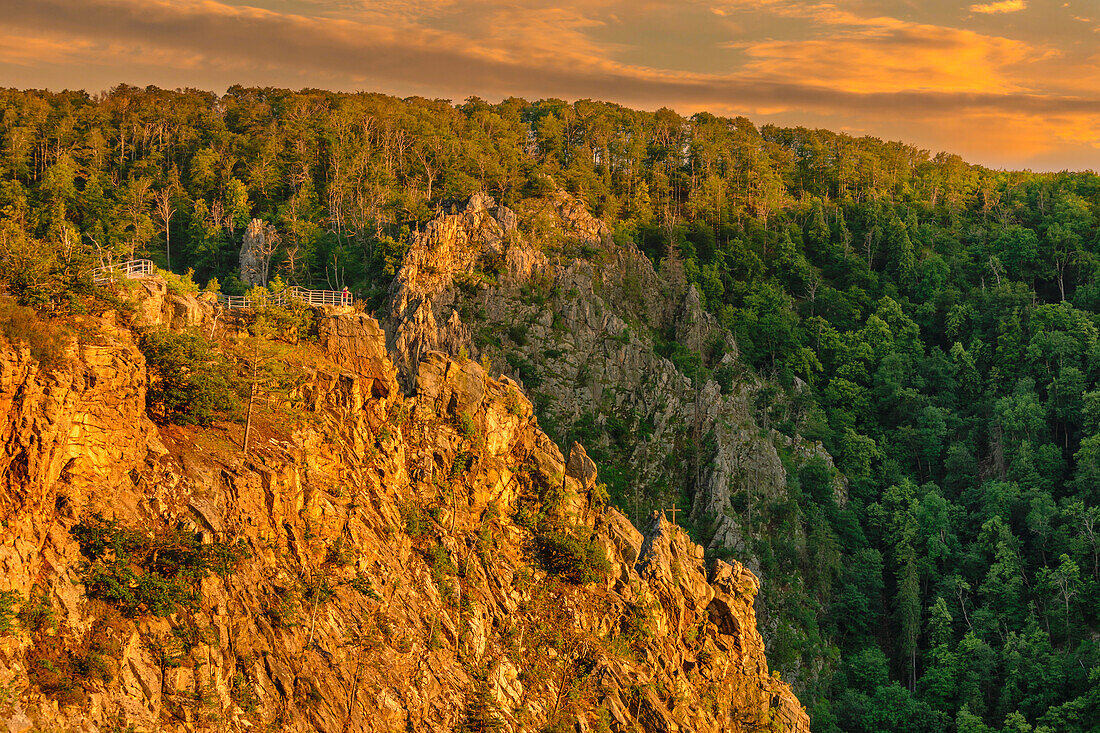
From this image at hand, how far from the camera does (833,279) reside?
137 meters

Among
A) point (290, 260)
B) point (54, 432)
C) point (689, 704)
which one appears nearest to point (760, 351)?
point (290, 260)

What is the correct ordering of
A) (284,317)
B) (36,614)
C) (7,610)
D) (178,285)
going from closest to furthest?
(7,610) → (36,614) → (178,285) → (284,317)

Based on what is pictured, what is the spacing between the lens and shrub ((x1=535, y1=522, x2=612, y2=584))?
5847 cm

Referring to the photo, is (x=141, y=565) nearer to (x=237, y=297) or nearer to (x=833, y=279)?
(x=237, y=297)

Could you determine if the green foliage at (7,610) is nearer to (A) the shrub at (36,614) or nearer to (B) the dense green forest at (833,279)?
(A) the shrub at (36,614)

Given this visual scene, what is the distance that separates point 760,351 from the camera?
11856 centimetres

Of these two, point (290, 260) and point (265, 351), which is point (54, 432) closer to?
point (265, 351)

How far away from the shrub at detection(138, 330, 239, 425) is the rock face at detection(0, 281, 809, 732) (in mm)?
810

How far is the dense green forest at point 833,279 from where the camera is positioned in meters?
97.5

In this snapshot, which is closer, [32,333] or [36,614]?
[36,614]

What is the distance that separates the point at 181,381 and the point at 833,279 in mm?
103792

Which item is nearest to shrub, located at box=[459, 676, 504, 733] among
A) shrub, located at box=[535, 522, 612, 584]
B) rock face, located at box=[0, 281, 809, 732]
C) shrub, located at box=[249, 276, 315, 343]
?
rock face, located at box=[0, 281, 809, 732]

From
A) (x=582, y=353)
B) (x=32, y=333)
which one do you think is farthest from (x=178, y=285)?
(x=582, y=353)

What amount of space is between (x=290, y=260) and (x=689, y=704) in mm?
56450
